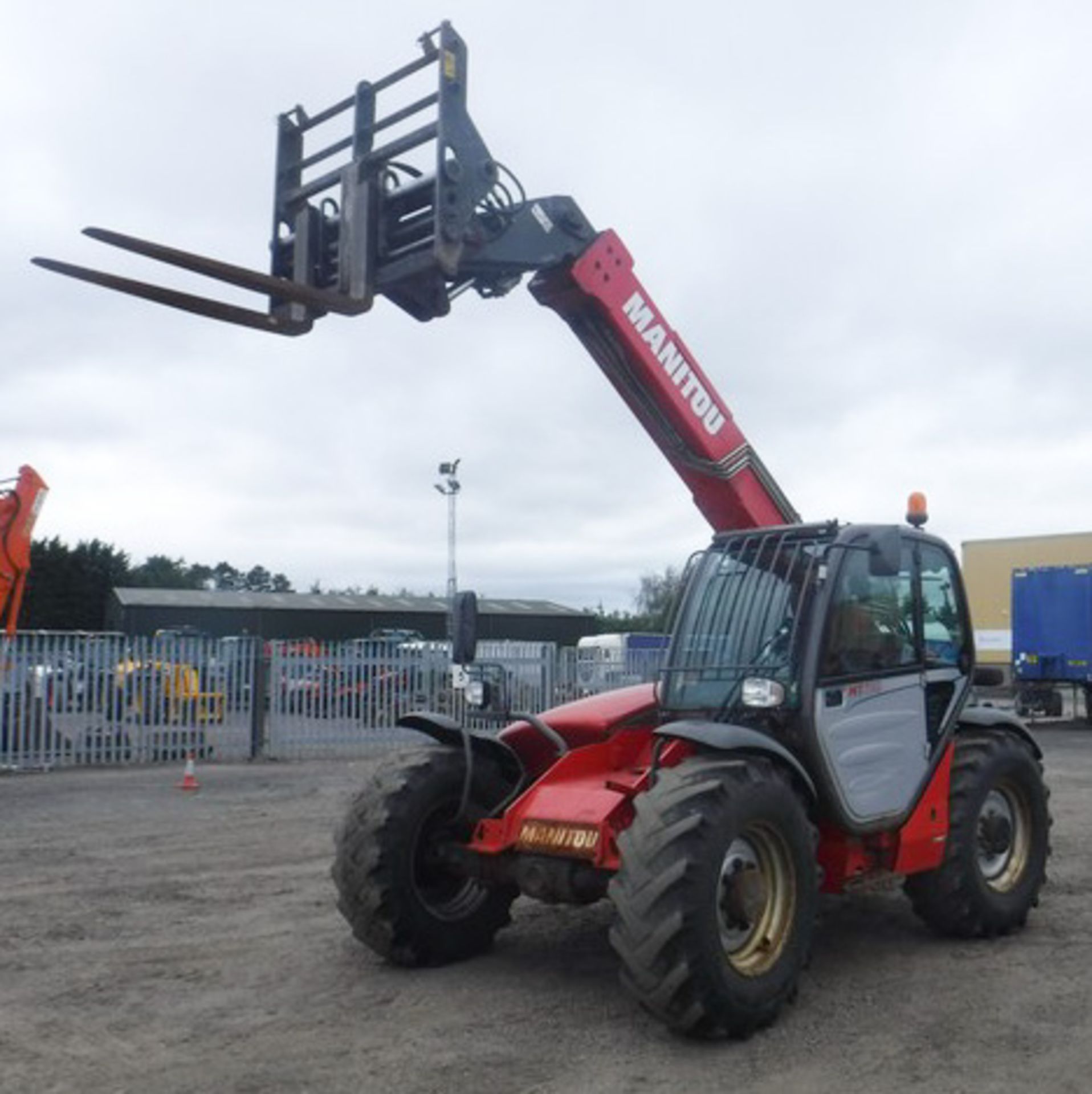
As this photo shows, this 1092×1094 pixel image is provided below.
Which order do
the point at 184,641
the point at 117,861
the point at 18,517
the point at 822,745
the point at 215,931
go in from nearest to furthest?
the point at 822,745, the point at 215,931, the point at 117,861, the point at 18,517, the point at 184,641

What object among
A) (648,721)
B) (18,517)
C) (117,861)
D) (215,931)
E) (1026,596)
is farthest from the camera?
(1026,596)

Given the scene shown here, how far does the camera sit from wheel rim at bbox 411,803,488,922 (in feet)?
21.6

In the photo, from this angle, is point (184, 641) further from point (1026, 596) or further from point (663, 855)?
point (1026, 596)

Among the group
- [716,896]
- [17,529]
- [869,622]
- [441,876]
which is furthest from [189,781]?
[716,896]

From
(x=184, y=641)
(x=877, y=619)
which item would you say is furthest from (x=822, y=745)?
(x=184, y=641)

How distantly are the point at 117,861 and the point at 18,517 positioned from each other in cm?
689

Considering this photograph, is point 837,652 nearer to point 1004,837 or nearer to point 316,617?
point 1004,837

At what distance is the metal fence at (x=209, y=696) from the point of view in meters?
17.6

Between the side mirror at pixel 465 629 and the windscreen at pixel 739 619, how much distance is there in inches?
49.8

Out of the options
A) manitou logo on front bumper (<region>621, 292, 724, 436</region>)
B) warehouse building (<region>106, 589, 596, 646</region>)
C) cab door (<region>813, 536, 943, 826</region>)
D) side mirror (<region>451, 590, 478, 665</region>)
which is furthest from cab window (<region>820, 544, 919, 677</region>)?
warehouse building (<region>106, 589, 596, 646</region>)

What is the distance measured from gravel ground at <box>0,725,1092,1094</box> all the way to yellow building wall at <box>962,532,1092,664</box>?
3147 cm

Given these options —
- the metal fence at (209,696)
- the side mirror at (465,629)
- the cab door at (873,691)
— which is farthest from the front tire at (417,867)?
the metal fence at (209,696)

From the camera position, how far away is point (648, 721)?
700cm

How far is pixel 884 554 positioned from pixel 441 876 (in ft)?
9.13
